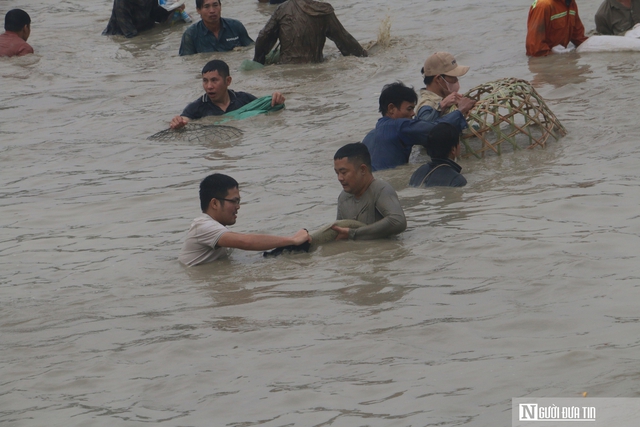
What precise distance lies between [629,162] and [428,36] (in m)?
6.34

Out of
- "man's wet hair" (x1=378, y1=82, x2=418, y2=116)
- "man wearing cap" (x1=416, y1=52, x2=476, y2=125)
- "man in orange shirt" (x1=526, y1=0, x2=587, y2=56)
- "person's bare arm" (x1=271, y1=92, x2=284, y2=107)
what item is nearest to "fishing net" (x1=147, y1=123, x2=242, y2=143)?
"person's bare arm" (x1=271, y1=92, x2=284, y2=107)

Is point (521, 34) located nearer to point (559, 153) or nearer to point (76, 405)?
point (559, 153)

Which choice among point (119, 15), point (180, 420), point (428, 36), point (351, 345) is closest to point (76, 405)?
point (180, 420)

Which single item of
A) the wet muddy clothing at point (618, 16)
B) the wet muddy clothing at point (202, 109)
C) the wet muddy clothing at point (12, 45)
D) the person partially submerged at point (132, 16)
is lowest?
the wet muddy clothing at point (202, 109)

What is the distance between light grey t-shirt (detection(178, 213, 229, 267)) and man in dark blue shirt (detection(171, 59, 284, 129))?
349cm

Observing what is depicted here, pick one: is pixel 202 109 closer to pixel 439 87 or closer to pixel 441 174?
pixel 439 87

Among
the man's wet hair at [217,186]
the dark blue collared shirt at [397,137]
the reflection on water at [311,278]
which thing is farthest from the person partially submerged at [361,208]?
the dark blue collared shirt at [397,137]

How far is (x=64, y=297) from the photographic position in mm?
5723

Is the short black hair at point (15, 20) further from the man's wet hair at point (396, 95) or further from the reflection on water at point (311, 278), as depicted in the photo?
the man's wet hair at point (396, 95)

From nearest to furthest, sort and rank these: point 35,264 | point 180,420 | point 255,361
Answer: point 180,420 → point 255,361 → point 35,264

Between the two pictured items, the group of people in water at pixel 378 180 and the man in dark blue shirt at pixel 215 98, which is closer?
the group of people in water at pixel 378 180

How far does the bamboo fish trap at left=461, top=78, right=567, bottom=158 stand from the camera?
751 centimetres

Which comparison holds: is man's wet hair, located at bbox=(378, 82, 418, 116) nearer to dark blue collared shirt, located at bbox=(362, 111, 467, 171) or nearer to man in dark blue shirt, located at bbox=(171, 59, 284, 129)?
dark blue collared shirt, located at bbox=(362, 111, 467, 171)

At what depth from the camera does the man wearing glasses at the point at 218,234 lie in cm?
593
